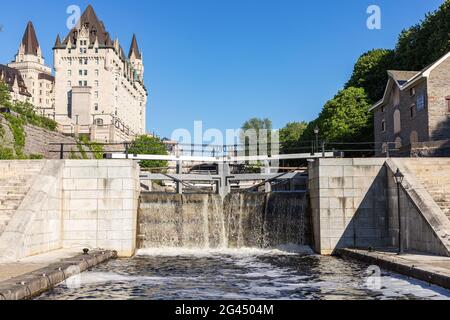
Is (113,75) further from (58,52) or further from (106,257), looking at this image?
(106,257)

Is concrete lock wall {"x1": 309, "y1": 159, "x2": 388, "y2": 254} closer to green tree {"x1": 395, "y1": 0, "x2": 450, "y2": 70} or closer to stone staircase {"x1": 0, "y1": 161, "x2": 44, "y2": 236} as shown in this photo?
stone staircase {"x1": 0, "y1": 161, "x2": 44, "y2": 236}

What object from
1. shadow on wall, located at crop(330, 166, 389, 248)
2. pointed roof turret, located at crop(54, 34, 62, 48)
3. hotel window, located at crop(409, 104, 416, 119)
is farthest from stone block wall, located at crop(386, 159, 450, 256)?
pointed roof turret, located at crop(54, 34, 62, 48)

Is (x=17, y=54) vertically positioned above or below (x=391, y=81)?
above

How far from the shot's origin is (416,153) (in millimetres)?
28438

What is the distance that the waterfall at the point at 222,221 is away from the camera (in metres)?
22.0

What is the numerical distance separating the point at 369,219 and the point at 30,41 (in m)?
155

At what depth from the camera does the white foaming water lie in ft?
66.4

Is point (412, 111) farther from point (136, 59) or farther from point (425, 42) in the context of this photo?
point (136, 59)

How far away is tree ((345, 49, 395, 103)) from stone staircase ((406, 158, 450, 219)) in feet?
121

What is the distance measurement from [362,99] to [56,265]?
4531 centimetres

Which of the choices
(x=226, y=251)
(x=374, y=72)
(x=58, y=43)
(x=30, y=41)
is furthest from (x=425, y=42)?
(x=30, y=41)

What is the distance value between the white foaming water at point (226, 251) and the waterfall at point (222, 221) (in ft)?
1.33
